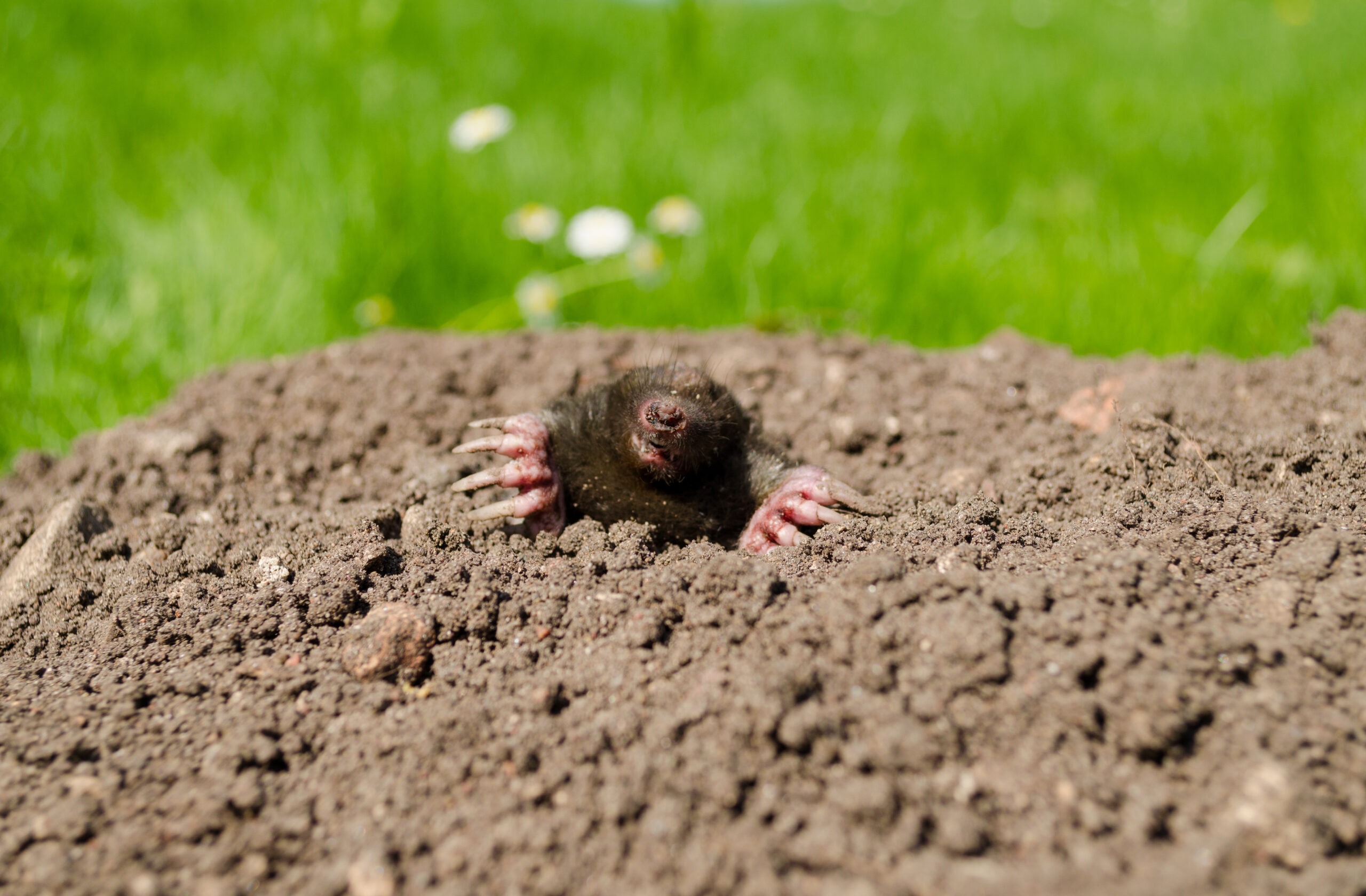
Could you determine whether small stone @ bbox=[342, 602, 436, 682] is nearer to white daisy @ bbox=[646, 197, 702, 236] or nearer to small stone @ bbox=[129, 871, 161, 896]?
small stone @ bbox=[129, 871, 161, 896]

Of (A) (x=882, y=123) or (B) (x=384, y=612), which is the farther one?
(A) (x=882, y=123)

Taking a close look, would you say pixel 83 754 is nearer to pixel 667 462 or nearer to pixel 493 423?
pixel 493 423

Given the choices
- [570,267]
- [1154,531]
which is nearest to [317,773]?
[1154,531]

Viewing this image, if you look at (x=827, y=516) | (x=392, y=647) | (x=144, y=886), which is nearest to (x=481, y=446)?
(x=392, y=647)

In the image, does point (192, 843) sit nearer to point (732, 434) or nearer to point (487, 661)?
point (487, 661)

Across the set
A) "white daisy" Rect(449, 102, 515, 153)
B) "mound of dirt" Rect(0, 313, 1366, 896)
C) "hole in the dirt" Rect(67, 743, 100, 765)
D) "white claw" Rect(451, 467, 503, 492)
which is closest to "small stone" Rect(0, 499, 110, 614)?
"mound of dirt" Rect(0, 313, 1366, 896)

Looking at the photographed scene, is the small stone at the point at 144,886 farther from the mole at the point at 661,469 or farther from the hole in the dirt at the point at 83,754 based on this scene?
the mole at the point at 661,469
